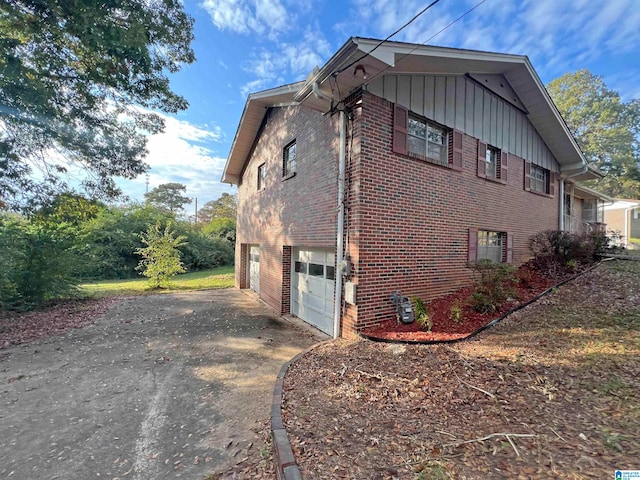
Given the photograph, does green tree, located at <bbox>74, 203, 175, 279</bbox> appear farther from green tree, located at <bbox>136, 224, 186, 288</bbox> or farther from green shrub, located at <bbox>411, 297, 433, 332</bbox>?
green shrub, located at <bbox>411, 297, 433, 332</bbox>

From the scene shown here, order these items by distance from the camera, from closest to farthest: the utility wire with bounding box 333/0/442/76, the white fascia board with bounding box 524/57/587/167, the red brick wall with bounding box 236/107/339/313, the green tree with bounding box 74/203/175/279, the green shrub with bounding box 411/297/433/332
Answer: the utility wire with bounding box 333/0/442/76, the green shrub with bounding box 411/297/433/332, the red brick wall with bounding box 236/107/339/313, the white fascia board with bounding box 524/57/587/167, the green tree with bounding box 74/203/175/279

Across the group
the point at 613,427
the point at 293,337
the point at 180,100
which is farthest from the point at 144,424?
the point at 180,100

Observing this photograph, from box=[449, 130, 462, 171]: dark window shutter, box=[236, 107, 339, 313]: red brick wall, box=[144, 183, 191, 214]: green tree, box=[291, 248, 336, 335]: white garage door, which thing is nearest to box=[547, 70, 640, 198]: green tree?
box=[449, 130, 462, 171]: dark window shutter

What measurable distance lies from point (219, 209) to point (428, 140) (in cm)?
3892

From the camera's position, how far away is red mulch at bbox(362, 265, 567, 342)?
5039 millimetres

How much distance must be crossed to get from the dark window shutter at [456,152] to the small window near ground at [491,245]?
2.14 meters

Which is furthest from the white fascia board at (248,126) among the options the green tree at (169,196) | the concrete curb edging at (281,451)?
the green tree at (169,196)

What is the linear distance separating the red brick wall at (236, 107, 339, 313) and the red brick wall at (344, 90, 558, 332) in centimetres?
82

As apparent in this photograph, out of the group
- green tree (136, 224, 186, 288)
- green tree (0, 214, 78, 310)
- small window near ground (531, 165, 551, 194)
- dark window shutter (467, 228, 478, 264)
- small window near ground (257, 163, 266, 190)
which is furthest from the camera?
green tree (136, 224, 186, 288)

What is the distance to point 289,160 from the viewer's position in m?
8.85

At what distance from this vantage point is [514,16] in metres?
4.53

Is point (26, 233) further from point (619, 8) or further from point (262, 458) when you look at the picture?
point (619, 8)

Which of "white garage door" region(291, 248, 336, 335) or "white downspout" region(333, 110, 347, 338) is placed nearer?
"white downspout" region(333, 110, 347, 338)

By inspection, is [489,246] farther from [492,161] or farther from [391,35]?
[391,35]
